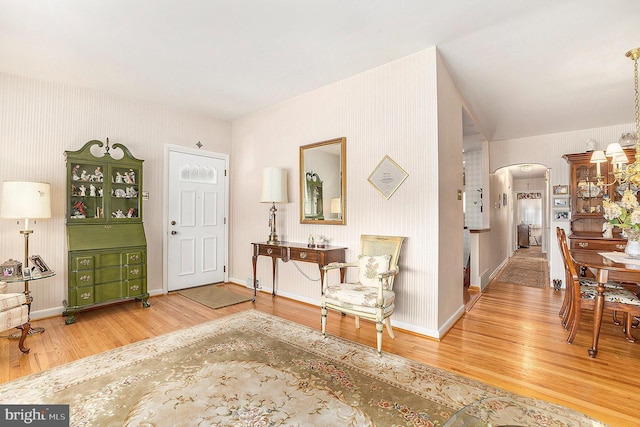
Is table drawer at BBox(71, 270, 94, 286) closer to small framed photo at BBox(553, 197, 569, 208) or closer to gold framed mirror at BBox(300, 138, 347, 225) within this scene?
gold framed mirror at BBox(300, 138, 347, 225)

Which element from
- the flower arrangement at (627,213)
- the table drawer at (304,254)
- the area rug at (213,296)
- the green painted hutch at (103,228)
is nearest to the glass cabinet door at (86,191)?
the green painted hutch at (103,228)

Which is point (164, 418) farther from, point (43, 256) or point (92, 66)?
point (92, 66)

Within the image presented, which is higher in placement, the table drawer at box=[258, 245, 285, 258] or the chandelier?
the chandelier

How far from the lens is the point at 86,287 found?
11.4 ft

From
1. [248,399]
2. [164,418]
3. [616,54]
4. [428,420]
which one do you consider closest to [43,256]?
[164,418]

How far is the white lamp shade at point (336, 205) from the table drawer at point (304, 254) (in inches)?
24.6

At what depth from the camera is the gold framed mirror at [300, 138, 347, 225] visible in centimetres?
374

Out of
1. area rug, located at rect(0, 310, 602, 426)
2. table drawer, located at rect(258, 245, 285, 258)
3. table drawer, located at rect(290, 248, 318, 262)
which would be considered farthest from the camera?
table drawer, located at rect(258, 245, 285, 258)

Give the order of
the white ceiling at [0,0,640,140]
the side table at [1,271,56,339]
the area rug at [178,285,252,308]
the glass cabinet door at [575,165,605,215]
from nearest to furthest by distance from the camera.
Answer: the white ceiling at [0,0,640,140]
the side table at [1,271,56,339]
the area rug at [178,285,252,308]
the glass cabinet door at [575,165,605,215]

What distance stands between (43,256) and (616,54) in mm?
6522

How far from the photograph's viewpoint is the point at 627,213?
2.94 m

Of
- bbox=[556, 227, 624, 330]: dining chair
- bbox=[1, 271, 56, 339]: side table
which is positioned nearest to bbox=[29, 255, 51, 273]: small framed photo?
bbox=[1, 271, 56, 339]: side table

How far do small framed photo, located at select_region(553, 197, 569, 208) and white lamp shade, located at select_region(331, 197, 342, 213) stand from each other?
14.4 ft

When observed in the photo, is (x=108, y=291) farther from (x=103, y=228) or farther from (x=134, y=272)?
(x=103, y=228)
